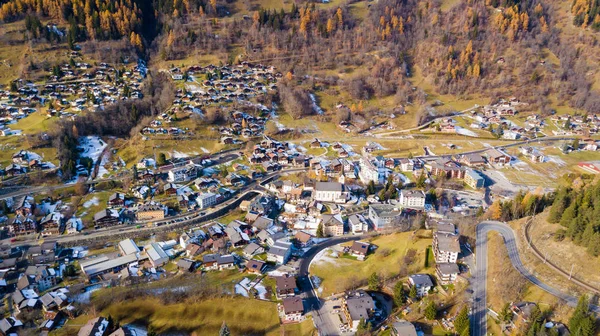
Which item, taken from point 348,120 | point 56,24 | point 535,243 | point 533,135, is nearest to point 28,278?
point 535,243

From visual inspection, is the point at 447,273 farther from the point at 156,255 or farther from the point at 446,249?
the point at 156,255

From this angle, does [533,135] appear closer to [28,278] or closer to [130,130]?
[130,130]

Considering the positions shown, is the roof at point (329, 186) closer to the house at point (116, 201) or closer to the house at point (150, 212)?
the house at point (150, 212)

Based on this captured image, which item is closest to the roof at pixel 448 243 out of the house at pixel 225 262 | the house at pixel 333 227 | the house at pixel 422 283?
the house at pixel 422 283

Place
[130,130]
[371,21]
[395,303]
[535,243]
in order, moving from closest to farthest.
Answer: [395,303]
[535,243]
[130,130]
[371,21]

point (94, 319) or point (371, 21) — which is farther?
point (371, 21)

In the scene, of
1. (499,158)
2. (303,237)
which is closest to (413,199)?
(303,237)
